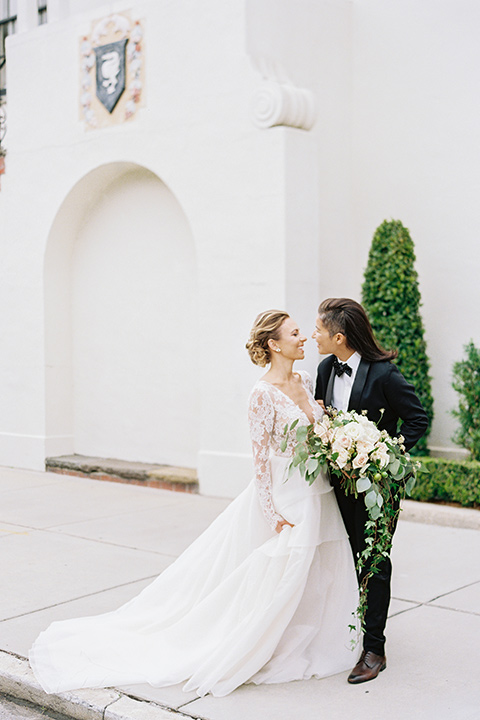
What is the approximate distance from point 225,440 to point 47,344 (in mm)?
2863

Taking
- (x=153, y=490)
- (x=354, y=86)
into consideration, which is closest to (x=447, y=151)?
(x=354, y=86)

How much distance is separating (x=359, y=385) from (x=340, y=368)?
6.4 inches

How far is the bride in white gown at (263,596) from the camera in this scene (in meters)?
4.20

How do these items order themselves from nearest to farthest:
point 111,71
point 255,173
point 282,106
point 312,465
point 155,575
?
point 312,465
point 155,575
point 282,106
point 255,173
point 111,71

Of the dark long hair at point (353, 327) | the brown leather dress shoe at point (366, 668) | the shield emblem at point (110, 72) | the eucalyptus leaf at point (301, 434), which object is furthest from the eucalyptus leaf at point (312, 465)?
the shield emblem at point (110, 72)

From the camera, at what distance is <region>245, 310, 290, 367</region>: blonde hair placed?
4.37 m

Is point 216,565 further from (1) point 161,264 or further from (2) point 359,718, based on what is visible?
(1) point 161,264

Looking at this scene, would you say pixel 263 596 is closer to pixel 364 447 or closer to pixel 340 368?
pixel 364 447

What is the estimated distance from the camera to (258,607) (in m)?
4.22

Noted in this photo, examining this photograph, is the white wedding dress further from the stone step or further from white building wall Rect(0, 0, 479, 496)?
the stone step

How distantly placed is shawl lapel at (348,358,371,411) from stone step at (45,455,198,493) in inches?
190

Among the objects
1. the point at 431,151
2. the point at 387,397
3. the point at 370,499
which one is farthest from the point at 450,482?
the point at 370,499

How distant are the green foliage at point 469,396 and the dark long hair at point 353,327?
12.6ft

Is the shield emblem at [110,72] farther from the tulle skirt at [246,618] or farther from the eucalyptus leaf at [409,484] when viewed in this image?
the eucalyptus leaf at [409,484]
